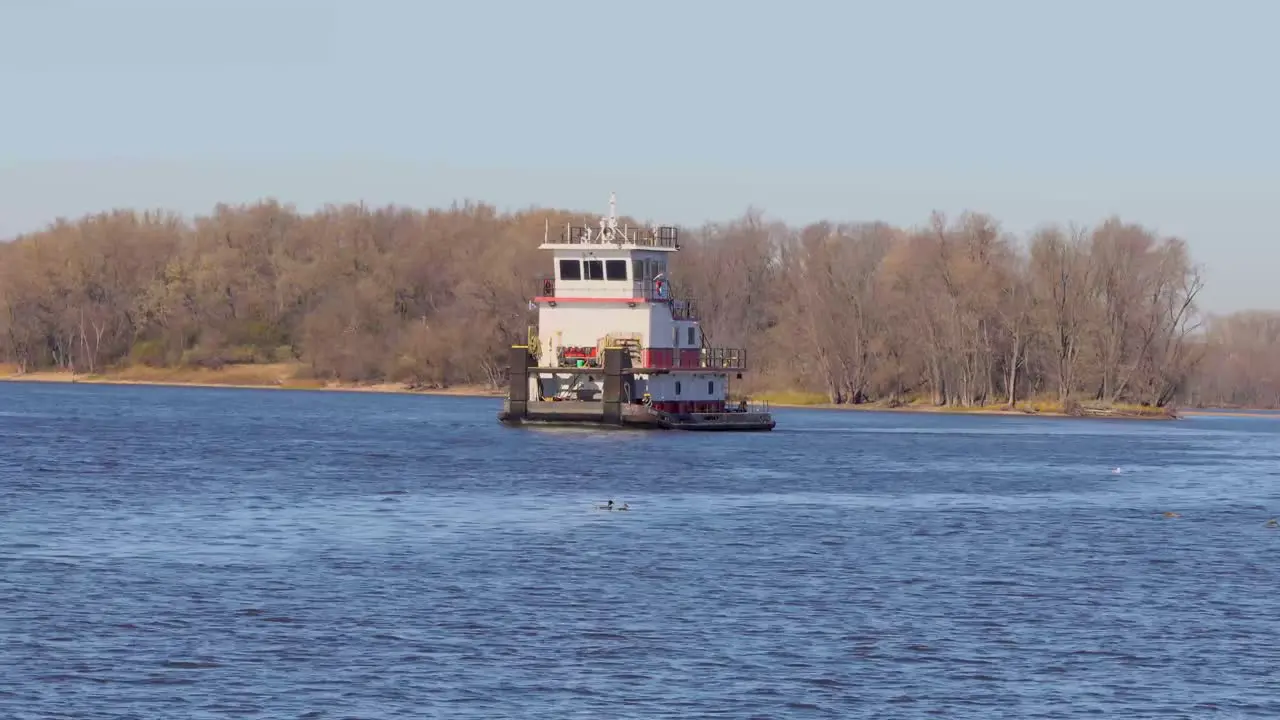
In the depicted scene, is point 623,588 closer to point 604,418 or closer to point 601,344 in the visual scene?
point 604,418

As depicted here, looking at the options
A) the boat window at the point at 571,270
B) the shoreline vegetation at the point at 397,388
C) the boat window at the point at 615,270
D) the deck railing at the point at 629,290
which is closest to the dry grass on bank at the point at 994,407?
the shoreline vegetation at the point at 397,388

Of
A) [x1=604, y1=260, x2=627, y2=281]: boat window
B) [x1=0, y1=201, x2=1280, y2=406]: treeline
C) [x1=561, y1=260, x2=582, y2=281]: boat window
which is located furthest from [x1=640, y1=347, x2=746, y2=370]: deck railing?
[x1=0, y1=201, x2=1280, y2=406]: treeline

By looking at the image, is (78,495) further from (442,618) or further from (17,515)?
(442,618)

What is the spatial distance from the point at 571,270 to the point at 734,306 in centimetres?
7628

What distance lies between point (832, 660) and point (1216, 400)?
17469 centimetres

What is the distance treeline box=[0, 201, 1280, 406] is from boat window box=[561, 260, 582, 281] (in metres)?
30.9

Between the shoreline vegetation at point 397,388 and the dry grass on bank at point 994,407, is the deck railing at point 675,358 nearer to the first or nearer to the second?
the dry grass on bank at point 994,407

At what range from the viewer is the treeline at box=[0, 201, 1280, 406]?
144m

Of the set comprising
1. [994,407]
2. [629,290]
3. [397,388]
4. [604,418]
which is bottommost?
[604,418]

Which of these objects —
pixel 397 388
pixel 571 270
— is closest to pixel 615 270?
pixel 571 270

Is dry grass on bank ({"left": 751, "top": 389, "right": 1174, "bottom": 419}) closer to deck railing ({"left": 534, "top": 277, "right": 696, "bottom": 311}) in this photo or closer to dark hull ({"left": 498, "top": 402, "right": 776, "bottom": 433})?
dark hull ({"left": 498, "top": 402, "right": 776, "bottom": 433})

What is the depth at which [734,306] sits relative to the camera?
170m

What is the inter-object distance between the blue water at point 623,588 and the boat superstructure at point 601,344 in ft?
46.3

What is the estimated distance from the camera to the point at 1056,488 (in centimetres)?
6850
